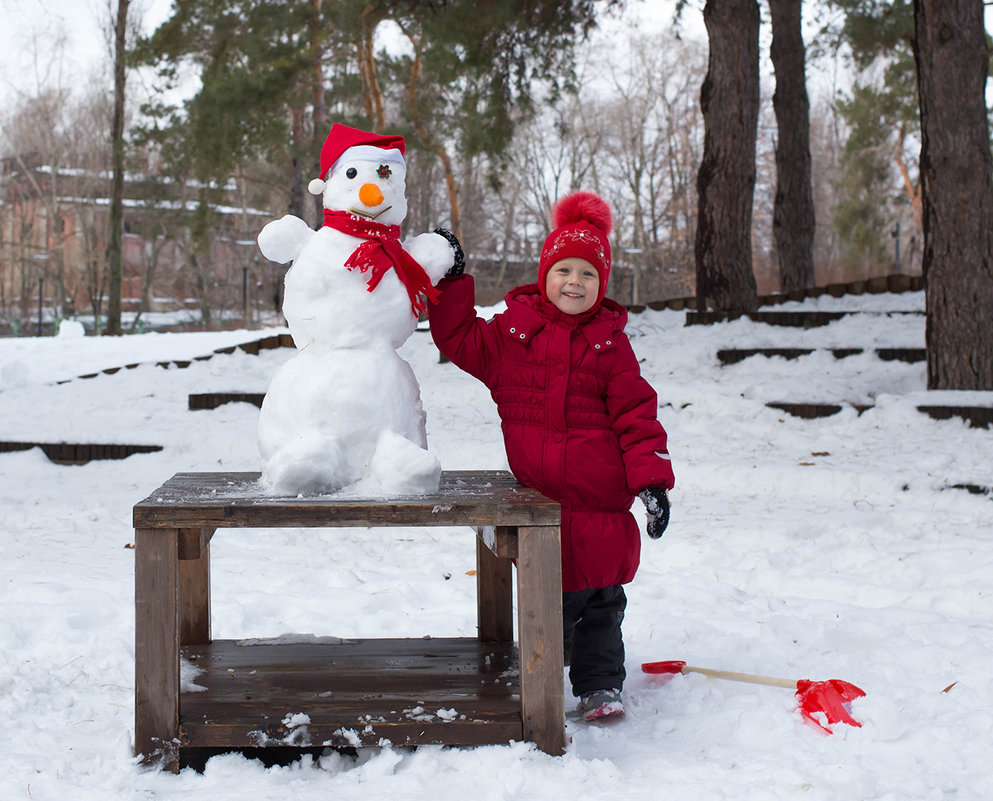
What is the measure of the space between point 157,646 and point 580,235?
1531 millimetres

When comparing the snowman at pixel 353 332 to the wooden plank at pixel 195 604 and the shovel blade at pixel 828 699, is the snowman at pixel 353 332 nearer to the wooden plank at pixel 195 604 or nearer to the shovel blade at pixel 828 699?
the wooden plank at pixel 195 604

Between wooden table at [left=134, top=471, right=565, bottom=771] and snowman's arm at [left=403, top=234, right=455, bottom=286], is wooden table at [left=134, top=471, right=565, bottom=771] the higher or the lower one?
the lower one

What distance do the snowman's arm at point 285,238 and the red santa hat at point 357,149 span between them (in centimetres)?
11

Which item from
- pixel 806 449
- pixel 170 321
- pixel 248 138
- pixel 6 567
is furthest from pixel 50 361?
pixel 170 321

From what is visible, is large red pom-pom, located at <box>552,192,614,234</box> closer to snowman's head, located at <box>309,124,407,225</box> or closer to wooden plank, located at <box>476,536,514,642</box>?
snowman's head, located at <box>309,124,407,225</box>

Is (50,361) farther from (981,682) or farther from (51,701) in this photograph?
(981,682)

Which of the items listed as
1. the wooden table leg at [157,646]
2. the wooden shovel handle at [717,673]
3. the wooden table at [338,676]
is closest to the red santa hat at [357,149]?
the wooden table at [338,676]

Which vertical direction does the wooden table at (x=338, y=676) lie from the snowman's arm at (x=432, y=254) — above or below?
below

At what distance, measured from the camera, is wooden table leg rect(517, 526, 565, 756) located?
2195mm

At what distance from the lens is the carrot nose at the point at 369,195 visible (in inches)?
101

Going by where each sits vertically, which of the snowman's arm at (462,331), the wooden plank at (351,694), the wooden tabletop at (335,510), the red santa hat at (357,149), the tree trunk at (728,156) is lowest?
the wooden plank at (351,694)

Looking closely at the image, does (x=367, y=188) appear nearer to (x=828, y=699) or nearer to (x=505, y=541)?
(x=505, y=541)

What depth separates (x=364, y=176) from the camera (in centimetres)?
A: 260

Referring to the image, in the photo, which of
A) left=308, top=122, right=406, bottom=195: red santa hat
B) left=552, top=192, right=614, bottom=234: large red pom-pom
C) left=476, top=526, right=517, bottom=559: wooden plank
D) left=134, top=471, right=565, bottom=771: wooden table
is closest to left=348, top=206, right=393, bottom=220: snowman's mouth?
left=308, top=122, right=406, bottom=195: red santa hat
